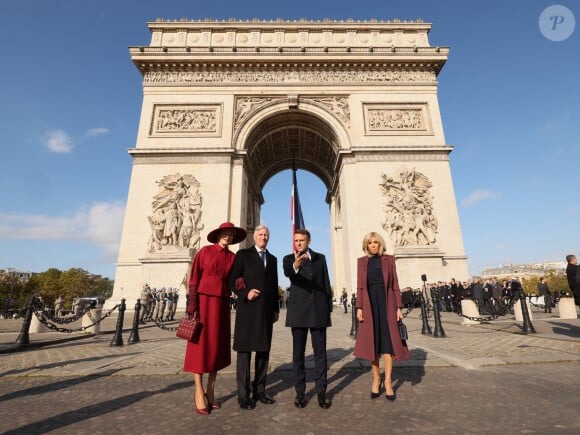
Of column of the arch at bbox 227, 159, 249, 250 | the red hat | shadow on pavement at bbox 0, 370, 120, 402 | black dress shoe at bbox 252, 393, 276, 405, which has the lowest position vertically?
shadow on pavement at bbox 0, 370, 120, 402

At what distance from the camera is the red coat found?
98.3 inches

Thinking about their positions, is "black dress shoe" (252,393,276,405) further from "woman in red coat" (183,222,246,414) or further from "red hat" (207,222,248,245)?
"red hat" (207,222,248,245)

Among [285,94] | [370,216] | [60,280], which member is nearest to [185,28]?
[285,94]

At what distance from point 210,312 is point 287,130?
A: 1747 centimetres

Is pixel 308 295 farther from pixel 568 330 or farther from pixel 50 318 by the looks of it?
pixel 568 330

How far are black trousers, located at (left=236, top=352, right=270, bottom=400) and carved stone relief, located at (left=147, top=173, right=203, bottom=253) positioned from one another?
449 inches

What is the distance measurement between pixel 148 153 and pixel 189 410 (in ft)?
49.0

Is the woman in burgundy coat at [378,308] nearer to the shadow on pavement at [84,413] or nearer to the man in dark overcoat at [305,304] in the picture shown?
the man in dark overcoat at [305,304]

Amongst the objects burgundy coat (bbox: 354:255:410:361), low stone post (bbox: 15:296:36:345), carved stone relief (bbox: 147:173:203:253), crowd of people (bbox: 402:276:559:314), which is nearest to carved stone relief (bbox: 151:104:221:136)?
carved stone relief (bbox: 147:173:203:253)

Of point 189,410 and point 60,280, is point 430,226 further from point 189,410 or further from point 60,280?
point 60,280

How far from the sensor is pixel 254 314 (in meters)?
2.68

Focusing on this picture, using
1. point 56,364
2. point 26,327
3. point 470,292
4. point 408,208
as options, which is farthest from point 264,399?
point 408,208

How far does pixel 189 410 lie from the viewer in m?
2.39

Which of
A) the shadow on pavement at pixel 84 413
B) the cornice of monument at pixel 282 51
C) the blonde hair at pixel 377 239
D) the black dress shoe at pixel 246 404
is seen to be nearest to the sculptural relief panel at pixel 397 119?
the cornice of monument at pixel 282 51
